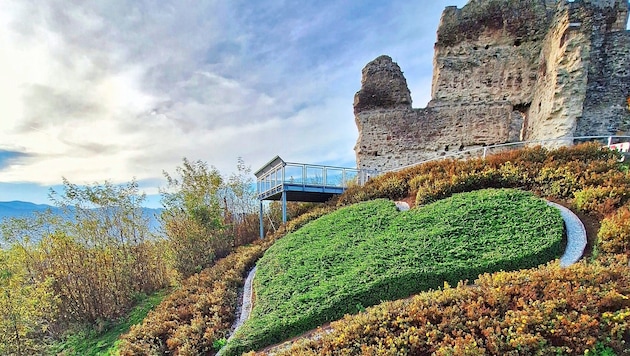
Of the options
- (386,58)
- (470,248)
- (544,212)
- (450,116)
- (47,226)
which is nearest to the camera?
(470,248)

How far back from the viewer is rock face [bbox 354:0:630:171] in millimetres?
9703

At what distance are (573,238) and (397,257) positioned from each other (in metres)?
2.49

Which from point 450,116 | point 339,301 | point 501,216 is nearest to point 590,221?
point 501,216

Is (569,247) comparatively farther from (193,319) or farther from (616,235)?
(193,319)

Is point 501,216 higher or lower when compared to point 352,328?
higher

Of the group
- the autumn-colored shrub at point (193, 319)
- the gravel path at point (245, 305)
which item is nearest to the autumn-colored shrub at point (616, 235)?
the gravel path at point (245, 305)

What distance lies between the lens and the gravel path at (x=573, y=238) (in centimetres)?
393

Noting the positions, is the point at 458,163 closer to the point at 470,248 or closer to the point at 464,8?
the point at 470,248

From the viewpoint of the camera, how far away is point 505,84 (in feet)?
42.1

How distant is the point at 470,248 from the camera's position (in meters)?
4.45

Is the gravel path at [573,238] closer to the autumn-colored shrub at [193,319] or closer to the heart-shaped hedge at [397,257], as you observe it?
the heart-shaped hedge at [397,257]

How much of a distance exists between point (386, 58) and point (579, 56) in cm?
706

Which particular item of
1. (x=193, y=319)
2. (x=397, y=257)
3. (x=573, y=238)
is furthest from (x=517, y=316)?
(x=193, y=319)

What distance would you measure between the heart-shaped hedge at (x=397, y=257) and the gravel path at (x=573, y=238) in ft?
0.46
